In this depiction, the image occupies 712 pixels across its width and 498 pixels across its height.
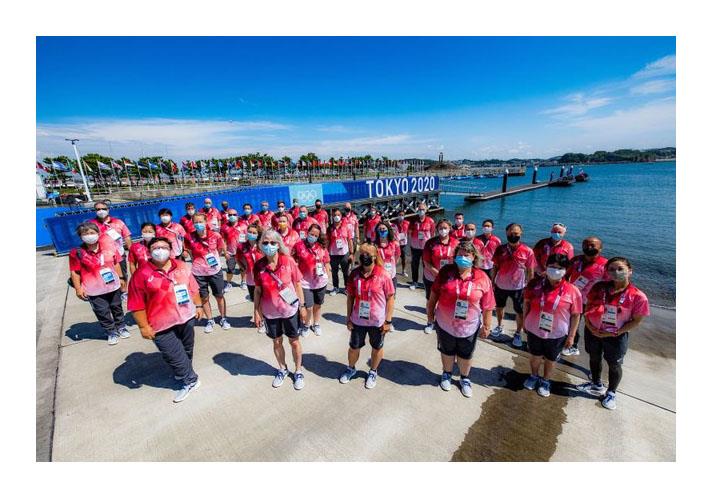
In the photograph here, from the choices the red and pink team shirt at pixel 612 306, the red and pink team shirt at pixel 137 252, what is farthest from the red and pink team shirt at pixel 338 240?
the red and pink team shirt at pixel 612 306

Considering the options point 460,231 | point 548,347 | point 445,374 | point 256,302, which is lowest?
point 445,374

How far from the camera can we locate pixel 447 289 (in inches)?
137

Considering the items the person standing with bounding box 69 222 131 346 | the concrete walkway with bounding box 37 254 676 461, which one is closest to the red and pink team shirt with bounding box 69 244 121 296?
the person standing with bounding box 69 222 131 346

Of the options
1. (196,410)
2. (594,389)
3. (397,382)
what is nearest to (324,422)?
(397,382)

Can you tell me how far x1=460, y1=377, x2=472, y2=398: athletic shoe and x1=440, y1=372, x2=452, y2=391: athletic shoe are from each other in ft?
0.52

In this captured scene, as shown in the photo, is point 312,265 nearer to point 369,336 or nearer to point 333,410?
point 369,336

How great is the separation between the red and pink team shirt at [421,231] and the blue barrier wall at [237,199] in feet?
29.7

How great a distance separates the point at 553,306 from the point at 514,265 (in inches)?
58.4

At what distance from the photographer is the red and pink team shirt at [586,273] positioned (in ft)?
14.4

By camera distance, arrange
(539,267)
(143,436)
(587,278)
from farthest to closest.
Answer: (539,267) < (587,278) < (143,436)

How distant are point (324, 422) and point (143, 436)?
2.05m

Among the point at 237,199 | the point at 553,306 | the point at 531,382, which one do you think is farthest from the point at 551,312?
the point at 237,199

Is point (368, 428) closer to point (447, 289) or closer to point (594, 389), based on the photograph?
point (447, 289)

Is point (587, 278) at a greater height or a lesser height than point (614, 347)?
greater
